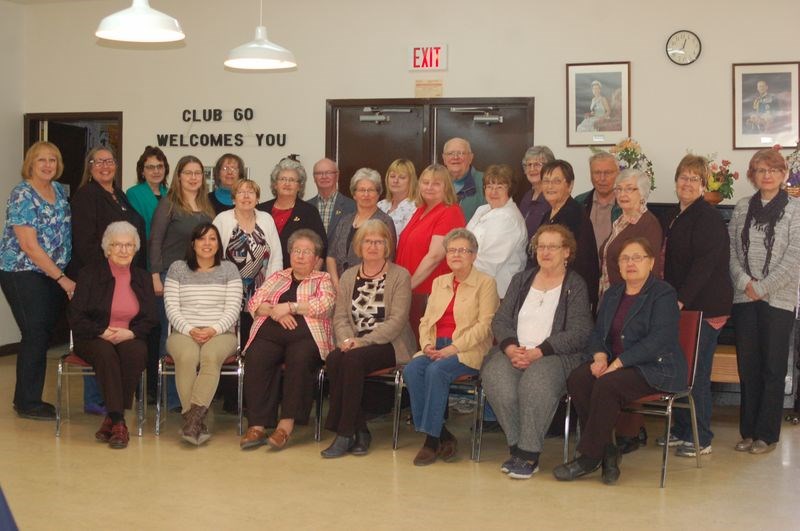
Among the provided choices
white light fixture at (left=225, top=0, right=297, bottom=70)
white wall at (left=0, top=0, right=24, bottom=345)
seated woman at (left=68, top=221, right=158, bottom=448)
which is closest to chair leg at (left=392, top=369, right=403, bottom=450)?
seated woman at (left=68, top=221, right=158, bottom=448)

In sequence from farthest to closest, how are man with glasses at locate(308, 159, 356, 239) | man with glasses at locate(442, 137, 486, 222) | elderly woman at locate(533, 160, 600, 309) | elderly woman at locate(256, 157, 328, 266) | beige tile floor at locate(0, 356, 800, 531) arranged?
man with glasses at locate(308, 159, 356, 239) → man with glasses at locate(442, 137, 486, 222) → elderly woman at locate(256, 157, 328, 266) → elderly woman at locate(533, 160, 600, 309) → beige tile floor at locate(0, 356, 800, 531)

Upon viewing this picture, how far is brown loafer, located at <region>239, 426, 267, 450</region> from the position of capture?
17.1 feet

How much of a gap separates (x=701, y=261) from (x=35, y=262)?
370 cm

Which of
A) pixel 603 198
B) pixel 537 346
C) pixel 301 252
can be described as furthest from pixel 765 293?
pixel 301 252

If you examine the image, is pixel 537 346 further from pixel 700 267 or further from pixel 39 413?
pixel 39 413

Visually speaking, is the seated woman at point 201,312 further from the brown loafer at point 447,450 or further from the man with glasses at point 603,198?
the man with glasses at point 603,198

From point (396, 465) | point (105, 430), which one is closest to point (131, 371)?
point (105, 430)

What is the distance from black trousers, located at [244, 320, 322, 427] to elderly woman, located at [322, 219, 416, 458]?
16 cm

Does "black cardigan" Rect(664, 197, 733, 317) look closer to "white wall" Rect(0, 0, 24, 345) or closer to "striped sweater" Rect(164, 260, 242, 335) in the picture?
"striped sweater" Rect(164, 260, 242, 335)

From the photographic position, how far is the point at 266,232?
5918 mm

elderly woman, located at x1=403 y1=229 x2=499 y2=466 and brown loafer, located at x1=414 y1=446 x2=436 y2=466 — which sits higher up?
elderly woman, located at x1=403 y1=229 x2=499 y2=466

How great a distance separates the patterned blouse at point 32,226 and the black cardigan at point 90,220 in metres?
0.07

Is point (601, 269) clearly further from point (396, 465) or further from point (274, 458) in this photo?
point (274, 458)

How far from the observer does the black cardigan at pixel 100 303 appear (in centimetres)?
551
